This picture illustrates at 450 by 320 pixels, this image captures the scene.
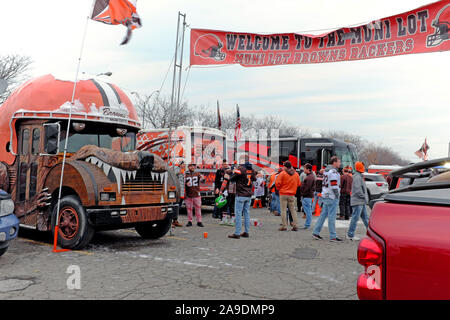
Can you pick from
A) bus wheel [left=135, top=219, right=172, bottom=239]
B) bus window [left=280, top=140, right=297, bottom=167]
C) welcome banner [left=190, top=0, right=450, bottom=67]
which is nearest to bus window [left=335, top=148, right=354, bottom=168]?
bus window [left=280, top=140, right=297, bottom=167]

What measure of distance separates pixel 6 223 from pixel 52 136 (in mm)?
2002

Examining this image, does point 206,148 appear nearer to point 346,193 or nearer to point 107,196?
point 346,193

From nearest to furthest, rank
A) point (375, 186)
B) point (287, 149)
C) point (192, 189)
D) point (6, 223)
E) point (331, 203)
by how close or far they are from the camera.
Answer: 1. point (6, 223)
2. point (331, 203)
3. point (192, 189)
4. point (375, 186)
5. point (287, 149)

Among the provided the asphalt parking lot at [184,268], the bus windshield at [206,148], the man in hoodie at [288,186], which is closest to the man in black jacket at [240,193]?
the asphalt parking lot at [184,268]

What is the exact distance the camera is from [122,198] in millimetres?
7723

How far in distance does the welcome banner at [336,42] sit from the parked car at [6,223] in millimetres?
6541

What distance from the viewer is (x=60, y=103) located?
8.31 metres

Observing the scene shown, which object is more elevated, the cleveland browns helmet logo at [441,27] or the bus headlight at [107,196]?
the cleveland browns helmet logo at [441,27]

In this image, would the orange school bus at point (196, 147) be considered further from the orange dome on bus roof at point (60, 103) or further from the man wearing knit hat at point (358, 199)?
the man wearing knit hat at point (358, 199)

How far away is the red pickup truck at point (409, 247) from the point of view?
1.93 m

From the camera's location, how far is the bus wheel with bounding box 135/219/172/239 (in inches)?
353

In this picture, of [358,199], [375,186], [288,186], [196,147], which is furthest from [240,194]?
[375,186]
